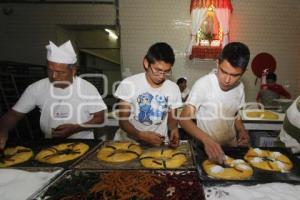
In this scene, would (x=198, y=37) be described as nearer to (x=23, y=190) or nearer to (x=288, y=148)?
(x=288, y=148)

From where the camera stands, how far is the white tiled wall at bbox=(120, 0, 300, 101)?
5.96 meters

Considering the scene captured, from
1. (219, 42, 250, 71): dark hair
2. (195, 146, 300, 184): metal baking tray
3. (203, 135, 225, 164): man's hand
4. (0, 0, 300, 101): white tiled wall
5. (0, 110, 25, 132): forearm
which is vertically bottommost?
(195, 146, 300, 184): metal baking tray

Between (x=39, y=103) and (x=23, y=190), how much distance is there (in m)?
1.24

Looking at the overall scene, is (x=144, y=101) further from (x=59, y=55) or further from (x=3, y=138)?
(x=3, y=138)

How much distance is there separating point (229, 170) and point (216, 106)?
2.87ft

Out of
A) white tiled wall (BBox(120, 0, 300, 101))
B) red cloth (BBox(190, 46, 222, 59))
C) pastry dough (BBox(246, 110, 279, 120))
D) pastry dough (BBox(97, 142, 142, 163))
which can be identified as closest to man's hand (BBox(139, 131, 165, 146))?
pastry dough (BBox(97, 142, 142, 163))

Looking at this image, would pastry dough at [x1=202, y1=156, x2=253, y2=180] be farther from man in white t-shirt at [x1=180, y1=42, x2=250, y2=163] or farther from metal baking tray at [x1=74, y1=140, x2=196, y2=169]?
man in white t-shirt at [x1=180, y1=42, x2=250, y2=163]

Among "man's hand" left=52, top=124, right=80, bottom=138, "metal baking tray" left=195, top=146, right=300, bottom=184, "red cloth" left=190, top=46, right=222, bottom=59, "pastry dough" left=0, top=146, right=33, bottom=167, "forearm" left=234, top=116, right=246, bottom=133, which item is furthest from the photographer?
"red cloth" left=190, top=46, right=222, bottom=59

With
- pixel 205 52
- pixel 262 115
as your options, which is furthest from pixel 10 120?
pixel 205 52

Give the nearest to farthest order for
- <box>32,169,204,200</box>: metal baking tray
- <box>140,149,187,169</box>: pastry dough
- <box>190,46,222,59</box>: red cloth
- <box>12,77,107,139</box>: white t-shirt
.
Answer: <box>32,169,204,200</box>: metal baking tray
<box>140,149,187,169</box>: pastry dough
<box>12,77,107,139</box>: white t-shirt
<box>190,46,222,59</box>: red cloth

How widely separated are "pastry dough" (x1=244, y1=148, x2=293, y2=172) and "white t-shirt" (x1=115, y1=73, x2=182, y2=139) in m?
0.90

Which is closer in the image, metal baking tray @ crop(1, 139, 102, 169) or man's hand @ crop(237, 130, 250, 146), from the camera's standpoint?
metal baking tray @ crop(1, 139, 102, 169)

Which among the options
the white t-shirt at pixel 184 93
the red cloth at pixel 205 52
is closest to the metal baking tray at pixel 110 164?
the red cloth at pixel 205 52

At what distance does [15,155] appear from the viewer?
2.12m
